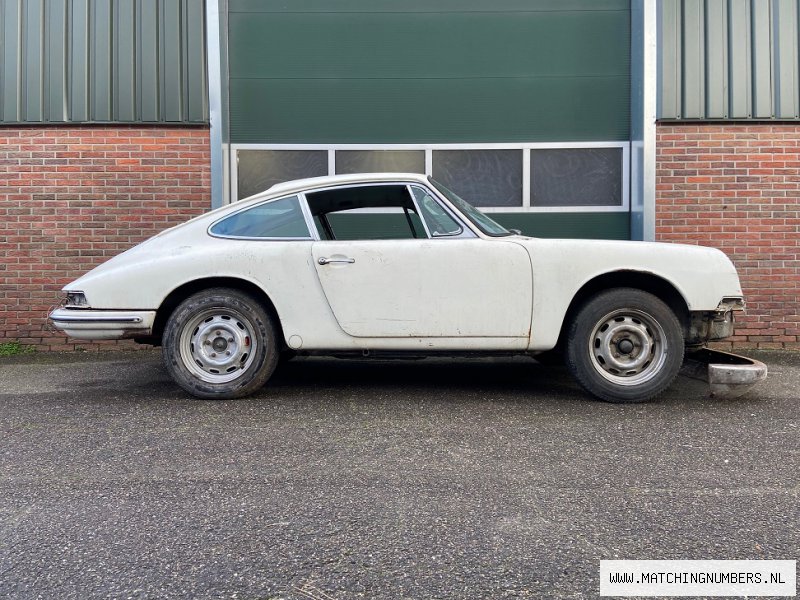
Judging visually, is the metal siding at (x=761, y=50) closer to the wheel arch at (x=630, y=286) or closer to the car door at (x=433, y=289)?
the wheel arch at (x=630, y=286)

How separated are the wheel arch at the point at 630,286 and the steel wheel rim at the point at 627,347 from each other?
0.21 metres

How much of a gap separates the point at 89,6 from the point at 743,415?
719cm

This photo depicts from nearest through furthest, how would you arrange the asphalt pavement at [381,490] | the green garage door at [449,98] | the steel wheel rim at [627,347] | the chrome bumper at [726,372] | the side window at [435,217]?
the asphalt pavement at [381,490] → the chrome bumper at [726,372] → the steel wheel rim at [627,347] → the side window at [435,217] → the green garage door at [449,98]

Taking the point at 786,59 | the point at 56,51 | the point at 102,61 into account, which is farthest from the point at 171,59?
the point at 786,59

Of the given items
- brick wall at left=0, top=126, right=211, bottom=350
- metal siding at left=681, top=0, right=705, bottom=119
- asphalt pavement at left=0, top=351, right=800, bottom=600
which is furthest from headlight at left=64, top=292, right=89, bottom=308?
metal siding at left=681, top=0, right=705, bottom=119

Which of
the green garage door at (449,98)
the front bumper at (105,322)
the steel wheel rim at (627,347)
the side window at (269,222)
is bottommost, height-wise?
the steel wheel rim at (627,347)

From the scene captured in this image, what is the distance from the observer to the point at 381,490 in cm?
282

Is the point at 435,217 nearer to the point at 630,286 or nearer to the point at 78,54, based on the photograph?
the point at 630,286

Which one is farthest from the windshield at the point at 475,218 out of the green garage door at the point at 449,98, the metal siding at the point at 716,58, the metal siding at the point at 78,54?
the metal siding at the point at 78,54

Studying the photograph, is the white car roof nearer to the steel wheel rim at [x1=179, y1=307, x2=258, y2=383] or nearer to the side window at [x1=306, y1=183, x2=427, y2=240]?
the side window at [x1=306, y1=183, x2=427, y2=240]

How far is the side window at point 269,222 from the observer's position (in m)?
4.66

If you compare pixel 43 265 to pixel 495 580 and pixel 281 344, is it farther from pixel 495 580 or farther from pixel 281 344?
pixel 495 580

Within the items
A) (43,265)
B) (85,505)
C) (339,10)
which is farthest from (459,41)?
(85,505)

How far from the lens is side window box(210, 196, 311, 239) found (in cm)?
466
